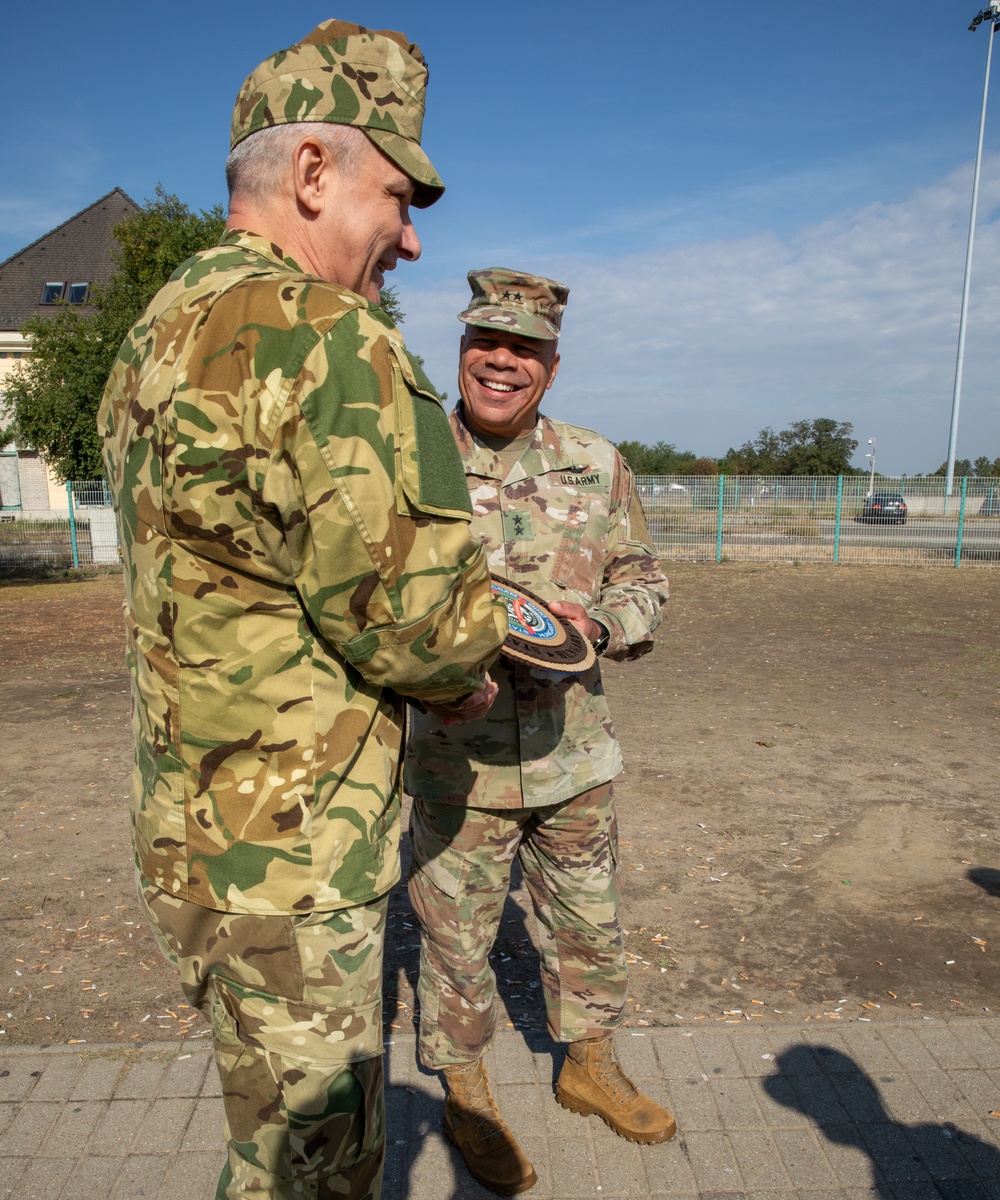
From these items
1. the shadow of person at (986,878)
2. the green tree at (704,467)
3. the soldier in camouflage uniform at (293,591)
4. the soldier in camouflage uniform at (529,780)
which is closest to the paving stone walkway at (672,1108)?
the soldier in camouflage uniform at (529,780)

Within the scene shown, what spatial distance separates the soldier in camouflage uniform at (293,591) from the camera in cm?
143

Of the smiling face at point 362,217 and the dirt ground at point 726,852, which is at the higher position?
the smiling face at point 362,217

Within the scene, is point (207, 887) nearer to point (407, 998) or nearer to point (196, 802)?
point (196, 802)

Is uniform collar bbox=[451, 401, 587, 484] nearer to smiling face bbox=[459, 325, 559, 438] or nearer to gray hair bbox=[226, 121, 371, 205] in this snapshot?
smiling face bbox=[459, 325, 559, 438]

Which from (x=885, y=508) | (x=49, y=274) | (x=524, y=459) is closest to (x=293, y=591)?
(x=524, y=459)

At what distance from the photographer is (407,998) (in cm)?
359

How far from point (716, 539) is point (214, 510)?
21.2 metres

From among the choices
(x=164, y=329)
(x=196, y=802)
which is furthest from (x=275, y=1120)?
(x=164, y=329)

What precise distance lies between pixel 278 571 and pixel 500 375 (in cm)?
157

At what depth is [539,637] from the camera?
7.59ft

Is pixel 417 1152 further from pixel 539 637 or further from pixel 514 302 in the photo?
pixel 514 302

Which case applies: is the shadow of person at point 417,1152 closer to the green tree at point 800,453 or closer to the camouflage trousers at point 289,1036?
the camouflage trousers at point 289,1036

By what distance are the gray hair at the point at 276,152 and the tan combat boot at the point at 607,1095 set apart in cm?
252

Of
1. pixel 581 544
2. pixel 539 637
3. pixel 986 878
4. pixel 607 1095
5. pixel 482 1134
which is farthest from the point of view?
pixel 986 878
